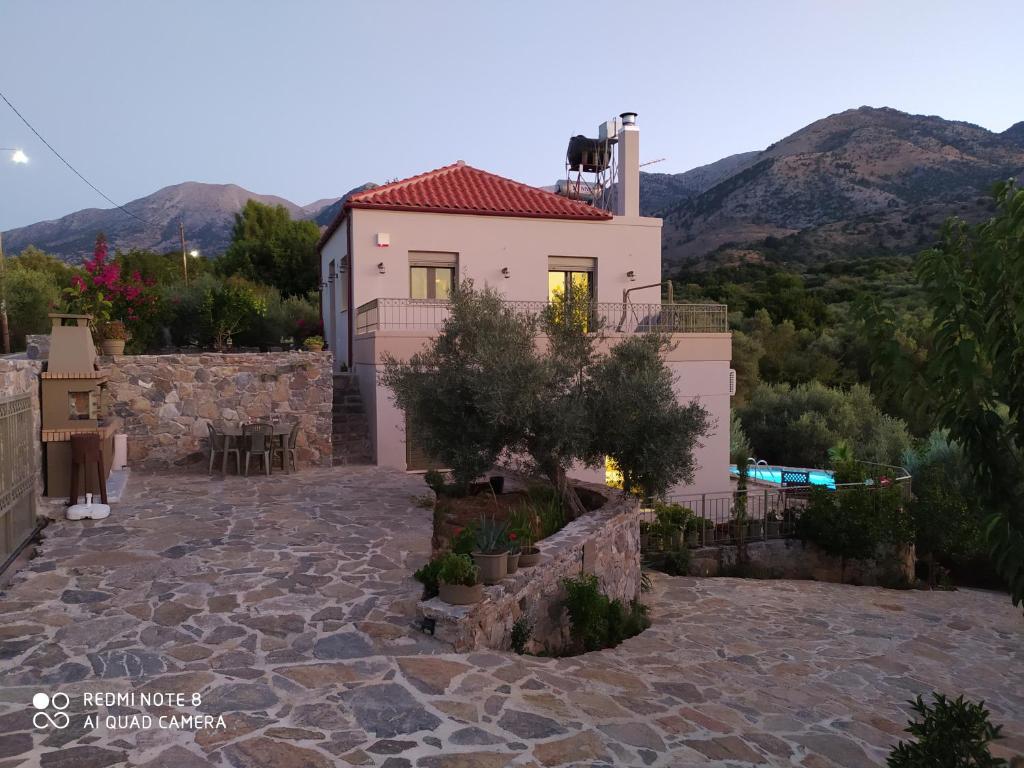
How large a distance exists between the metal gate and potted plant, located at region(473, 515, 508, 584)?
4.33 meters

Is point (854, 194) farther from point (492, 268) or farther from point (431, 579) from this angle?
point (431, 579)

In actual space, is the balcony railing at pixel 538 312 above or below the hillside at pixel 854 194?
below

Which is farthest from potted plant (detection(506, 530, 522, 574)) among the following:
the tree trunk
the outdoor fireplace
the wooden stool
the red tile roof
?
the red tile roof

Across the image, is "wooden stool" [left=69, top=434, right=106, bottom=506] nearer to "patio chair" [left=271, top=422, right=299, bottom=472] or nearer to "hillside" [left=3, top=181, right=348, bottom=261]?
"patio chair" [left=271, top=422, right=299, bottom=472]

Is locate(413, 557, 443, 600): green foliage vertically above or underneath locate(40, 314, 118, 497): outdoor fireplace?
underneath

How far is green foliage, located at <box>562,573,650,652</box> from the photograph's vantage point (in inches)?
267

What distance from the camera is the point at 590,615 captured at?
6.77 metres

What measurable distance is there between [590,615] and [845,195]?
6090 cm

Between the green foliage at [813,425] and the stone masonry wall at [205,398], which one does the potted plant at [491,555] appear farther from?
the green foliage at [813,425]

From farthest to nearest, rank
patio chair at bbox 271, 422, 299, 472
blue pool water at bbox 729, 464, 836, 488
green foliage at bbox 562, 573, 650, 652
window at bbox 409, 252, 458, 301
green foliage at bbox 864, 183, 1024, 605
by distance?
1. blue pool water at bbox 729, 464, 836, 488
2. window at bbox 409, 252, 458, 301
3. patio chair at bbox 271, 422, 299, 472
4. green foliage at bbox 562, 573, 650, 652
5. green foliage at bbox 864, 183, 1024, 605

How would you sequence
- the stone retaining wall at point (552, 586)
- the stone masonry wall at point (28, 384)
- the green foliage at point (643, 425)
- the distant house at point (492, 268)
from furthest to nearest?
the distant house at point (492, 268), the green foliage at point (643, 425), the stone masonry wall at point (28, 384), the stone retaining wall at point (552, 586)

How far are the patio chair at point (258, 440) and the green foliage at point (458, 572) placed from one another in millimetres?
6754

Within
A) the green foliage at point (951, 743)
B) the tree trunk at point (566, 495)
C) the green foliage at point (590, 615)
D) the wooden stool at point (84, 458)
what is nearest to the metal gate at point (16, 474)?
the wooden stool at point (84, 458)

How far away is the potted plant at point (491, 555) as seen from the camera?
19.5 ft
